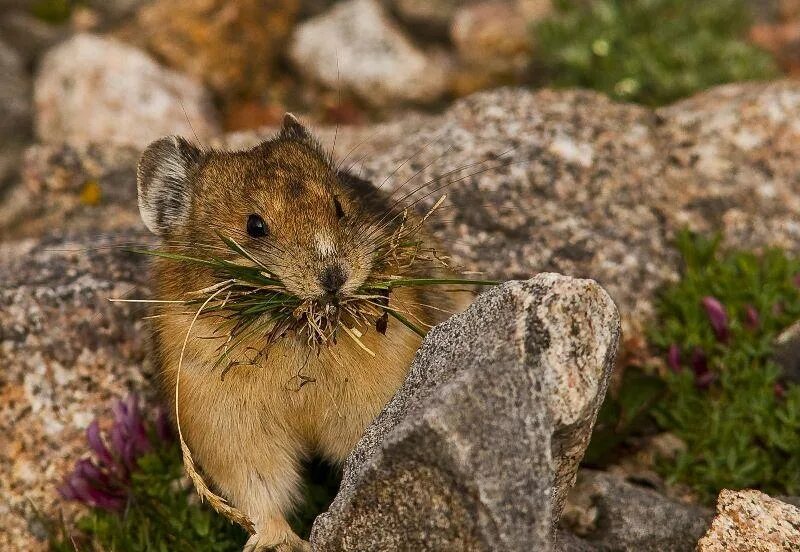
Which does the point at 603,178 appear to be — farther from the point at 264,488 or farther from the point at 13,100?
the point at 13,100

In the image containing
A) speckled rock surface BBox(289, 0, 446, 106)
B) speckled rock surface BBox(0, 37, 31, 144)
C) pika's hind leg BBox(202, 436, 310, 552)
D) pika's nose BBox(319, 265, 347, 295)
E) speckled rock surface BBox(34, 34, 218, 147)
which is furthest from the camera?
speckled rock surface BBox(289, 0, 446, 106)

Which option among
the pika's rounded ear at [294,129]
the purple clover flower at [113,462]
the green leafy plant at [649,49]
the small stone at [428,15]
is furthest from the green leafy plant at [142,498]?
the small stone at [428,15]

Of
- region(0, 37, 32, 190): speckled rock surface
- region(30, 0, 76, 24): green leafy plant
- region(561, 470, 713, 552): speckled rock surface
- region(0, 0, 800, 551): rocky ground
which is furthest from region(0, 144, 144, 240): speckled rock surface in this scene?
region(561, 470, 713, 552): speckled rock surface

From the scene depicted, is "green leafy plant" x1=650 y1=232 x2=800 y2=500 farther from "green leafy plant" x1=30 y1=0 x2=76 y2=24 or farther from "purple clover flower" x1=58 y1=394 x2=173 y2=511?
"green leafy plant" x1=30 y1=0 x2=76 y2=24

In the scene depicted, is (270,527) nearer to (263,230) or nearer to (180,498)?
(180,498)

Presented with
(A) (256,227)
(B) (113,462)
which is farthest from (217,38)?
(A) (256,227)
